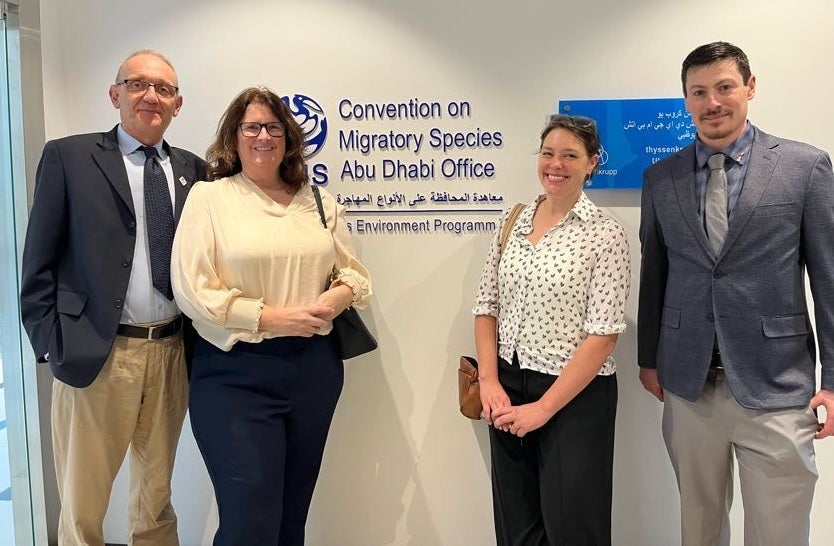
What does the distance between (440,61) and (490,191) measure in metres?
0.56

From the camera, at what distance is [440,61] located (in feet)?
8.61

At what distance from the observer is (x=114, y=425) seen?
2188 mm

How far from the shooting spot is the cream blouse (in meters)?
1.98

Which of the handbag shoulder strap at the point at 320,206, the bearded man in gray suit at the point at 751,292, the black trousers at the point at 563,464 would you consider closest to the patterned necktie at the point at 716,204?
the bearded man in gray suit at the point at 751,292

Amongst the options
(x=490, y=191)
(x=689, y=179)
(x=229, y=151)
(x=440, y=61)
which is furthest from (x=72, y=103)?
(x=689, y=179)

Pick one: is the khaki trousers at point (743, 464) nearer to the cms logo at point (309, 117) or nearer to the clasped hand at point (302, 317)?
the clasped hand at point (302, 317)

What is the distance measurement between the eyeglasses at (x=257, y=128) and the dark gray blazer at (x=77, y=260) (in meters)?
0.44

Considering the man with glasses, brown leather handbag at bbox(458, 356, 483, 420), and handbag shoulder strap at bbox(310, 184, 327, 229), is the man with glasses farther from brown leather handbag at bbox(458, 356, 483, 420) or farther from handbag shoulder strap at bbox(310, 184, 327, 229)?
brown leather handbag at bbox(458, 356, 483, 420)

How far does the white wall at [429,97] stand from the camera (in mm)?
2553

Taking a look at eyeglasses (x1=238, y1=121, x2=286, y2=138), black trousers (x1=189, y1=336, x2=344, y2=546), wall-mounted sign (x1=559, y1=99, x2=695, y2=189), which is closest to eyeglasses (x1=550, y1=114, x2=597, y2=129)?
wall-mounted sign (x1=559, y1=99, x2=695, y2=189)

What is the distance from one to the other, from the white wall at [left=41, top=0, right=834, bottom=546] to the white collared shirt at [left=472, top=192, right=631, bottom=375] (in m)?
0.54

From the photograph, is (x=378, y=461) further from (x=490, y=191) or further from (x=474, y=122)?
(x=474, y=122)

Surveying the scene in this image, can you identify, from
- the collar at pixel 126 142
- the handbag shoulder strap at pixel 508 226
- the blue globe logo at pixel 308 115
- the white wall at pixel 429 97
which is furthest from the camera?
the blue globe logo at pixel 308 115

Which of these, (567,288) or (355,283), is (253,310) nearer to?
(355,283)
